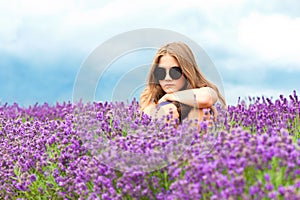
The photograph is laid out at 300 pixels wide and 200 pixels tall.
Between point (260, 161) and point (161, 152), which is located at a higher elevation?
point (161, 152)

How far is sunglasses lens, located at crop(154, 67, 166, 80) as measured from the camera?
4918 millimetres

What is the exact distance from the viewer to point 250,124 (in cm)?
473

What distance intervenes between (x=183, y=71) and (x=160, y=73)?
255 mm

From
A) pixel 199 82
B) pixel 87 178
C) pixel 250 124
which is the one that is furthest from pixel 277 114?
pixel 87 178

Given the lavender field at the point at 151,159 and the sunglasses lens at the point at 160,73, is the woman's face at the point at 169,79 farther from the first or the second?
the lavender field at the point at 151,159

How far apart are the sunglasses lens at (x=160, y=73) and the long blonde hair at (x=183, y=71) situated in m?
0.04

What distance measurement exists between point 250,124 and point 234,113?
0.45 metres

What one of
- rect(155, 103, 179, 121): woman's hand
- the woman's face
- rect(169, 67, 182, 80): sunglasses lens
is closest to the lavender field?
rect(155, 103, 179, 121): woman's hand

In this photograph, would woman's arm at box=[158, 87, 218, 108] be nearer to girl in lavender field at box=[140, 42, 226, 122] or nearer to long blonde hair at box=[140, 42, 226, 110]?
girl in lavender field at box=[140, 42, 226, 122]

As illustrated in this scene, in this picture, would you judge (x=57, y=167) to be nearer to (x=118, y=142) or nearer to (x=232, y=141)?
(x=118, y=142)

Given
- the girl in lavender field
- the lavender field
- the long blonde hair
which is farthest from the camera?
the long blonde hair

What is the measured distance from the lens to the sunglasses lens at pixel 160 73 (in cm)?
492

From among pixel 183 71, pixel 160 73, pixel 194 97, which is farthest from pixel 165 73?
pixel 194 97

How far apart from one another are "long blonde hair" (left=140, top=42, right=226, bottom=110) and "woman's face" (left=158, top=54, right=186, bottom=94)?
39 mm
